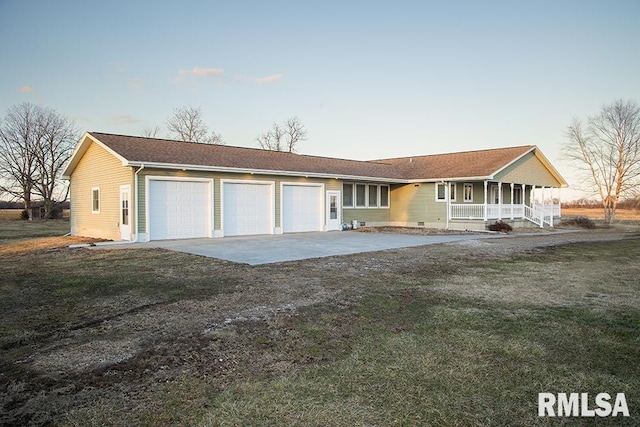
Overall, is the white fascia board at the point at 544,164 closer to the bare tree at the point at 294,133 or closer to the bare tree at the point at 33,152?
the bare tree at the point at 294,133

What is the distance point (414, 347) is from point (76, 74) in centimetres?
2112

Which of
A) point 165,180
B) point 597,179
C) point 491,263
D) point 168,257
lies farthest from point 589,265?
point 597,179

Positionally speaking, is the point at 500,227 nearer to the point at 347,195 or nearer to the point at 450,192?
the point at 450,192

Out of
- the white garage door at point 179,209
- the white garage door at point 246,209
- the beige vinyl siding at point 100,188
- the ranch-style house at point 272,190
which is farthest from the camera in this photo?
the white garage door at point 246,209

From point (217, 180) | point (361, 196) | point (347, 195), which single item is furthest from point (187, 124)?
point (217, 180)

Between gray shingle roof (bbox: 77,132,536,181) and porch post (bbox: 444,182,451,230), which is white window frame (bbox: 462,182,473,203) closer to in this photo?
gray shingle roof (bbox: 77,132,536,181)

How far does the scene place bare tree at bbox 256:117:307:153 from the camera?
49.4m

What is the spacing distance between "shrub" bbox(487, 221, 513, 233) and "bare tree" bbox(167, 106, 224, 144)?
35365mm

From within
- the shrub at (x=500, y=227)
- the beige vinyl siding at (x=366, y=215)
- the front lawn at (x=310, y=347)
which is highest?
the beige vinyl siding at (x=366, y=215)

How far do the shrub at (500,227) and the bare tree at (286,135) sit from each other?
31.5m

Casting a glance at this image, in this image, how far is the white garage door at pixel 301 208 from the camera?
19672mm

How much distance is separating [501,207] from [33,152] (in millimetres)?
42210

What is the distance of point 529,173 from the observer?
26.1m

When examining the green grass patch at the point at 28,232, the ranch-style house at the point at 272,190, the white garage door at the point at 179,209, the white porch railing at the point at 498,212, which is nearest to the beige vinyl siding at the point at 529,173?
the ranch-style house at the point at 272,190
